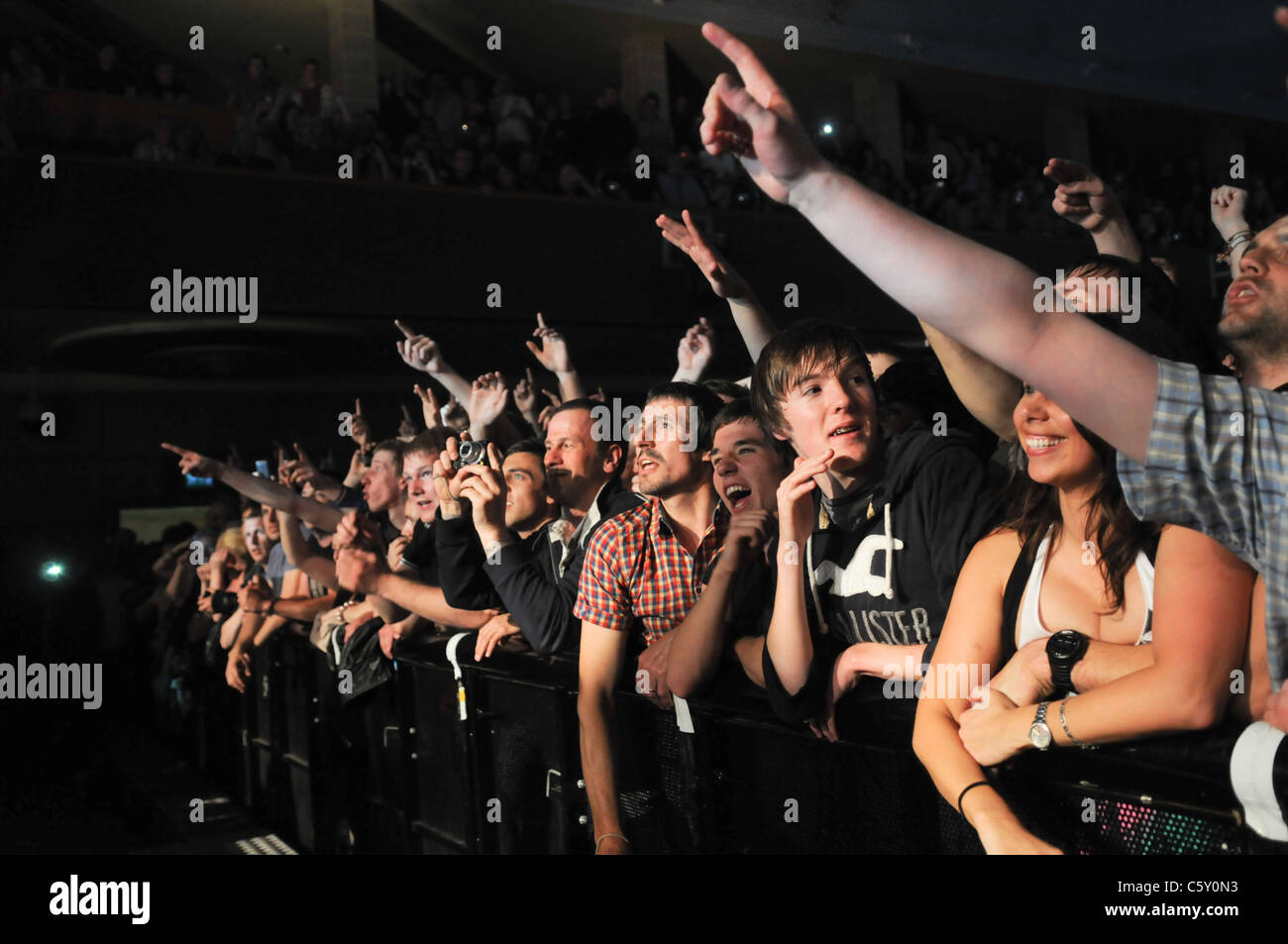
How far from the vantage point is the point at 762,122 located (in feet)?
3.09

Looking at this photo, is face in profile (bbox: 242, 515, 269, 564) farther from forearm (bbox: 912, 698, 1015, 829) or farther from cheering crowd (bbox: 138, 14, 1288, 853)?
forearm (bbox: 912, 698, 1015, 829)

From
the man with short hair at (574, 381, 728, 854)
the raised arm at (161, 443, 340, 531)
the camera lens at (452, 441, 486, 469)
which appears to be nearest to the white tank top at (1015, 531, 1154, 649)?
the man with short hair at (574, 381, 728, 854)

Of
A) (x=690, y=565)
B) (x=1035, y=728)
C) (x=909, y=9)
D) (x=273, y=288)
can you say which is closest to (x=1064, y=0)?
(x=909, y=9)

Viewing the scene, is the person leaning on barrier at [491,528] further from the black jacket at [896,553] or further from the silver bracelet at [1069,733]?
the silver bracelet at [1069,733]

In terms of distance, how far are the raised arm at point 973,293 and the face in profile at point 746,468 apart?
128 cm

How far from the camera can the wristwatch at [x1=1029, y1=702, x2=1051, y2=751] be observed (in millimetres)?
1345

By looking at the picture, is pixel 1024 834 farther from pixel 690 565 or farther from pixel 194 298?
pixel 194 298

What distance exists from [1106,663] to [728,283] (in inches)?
53.1

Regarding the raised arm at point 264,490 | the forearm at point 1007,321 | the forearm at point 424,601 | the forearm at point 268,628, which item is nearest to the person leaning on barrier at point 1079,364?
the forearm at point 1007,321

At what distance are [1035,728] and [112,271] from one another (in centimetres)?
794

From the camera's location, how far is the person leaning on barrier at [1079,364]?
91 centimetres

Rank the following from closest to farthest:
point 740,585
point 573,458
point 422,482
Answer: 1. point 740,585
2. point 573,458
3. point 422,482

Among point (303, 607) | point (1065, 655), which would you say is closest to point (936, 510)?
point (1065, 655)

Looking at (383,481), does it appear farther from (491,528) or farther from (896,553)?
(896,553)
